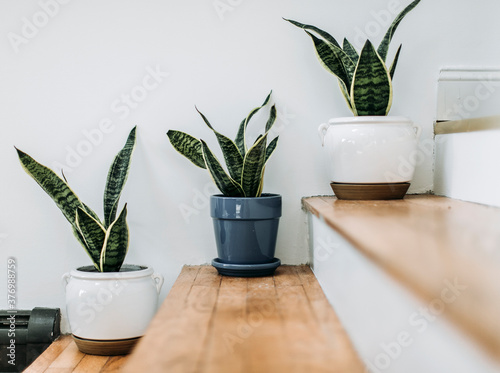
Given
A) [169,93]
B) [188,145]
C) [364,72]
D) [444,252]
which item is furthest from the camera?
[169,93]

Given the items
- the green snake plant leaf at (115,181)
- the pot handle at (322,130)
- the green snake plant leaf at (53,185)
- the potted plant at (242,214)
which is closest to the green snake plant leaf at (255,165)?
the potted plant at (242,214)

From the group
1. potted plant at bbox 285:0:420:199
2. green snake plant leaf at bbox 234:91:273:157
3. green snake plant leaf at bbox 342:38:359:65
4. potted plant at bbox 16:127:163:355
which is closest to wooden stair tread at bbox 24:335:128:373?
potted plant at bbox 16:127:163:355

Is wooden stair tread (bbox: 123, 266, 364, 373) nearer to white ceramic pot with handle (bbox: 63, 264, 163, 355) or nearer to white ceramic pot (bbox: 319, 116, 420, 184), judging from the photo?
white ceramic pot with handle (bbox: 63, 264, 163, 355)

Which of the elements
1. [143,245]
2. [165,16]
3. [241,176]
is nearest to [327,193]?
[241,176]

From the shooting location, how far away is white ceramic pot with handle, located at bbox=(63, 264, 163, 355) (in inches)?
55.4

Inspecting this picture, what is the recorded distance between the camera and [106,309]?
4.62 ft

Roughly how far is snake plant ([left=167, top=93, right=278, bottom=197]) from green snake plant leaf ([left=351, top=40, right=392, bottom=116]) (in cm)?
25

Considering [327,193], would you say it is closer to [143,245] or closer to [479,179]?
[479,179]

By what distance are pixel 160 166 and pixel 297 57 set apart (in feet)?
1.81

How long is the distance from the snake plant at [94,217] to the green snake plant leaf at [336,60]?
25.0 inches

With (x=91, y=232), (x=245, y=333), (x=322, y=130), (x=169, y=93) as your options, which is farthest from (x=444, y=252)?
(x=169, y=93)

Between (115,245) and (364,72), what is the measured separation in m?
0.81

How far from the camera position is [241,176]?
1.42 metres

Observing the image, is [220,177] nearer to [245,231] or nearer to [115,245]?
[245,231]
